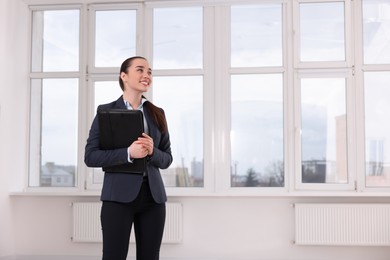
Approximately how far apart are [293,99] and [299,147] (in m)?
0.47

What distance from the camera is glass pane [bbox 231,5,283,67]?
4.44 metres

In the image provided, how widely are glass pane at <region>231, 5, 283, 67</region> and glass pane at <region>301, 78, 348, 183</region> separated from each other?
456 mm

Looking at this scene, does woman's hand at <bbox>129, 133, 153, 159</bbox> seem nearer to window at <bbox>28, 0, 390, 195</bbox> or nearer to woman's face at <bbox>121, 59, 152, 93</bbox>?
woman's face at <bbox>121, 59, 152, 93</bbox>

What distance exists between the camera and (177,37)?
180 inches

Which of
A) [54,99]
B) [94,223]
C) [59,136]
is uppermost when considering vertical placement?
[54,99]

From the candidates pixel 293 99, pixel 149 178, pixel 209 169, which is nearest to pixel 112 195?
pixel 149 178

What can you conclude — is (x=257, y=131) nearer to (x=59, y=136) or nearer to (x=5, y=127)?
(x=59, y=136)

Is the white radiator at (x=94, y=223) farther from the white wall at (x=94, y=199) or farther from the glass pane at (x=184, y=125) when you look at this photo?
the glass pane at (x=184, y=125)

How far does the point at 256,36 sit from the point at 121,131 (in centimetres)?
284

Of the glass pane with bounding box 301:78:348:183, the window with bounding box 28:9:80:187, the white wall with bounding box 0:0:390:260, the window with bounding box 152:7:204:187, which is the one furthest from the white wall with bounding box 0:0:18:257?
the glass pane with bounding box 301:78:348:183

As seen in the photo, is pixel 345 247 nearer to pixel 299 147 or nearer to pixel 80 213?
pixel 299 147

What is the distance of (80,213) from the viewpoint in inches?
168

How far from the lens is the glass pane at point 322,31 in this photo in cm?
436

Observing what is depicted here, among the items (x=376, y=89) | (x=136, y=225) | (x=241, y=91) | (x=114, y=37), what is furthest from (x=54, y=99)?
(x=376, y=89)
